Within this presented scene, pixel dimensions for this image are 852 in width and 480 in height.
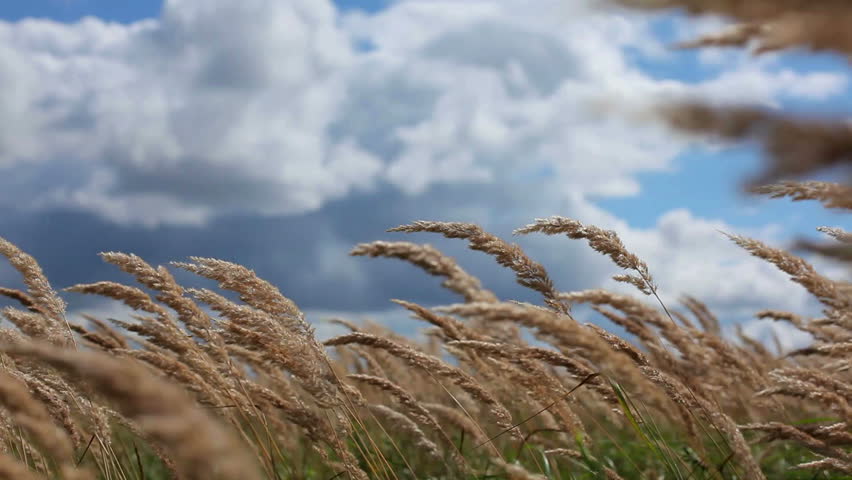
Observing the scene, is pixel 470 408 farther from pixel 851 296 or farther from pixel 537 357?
pixel 851 296

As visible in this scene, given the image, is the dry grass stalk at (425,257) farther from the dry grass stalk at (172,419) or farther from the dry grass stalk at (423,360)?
the dry grass stalk at (172,419)

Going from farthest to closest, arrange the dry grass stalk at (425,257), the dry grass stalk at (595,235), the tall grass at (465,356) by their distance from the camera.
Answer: the dry grass stalk at (595,235) < the dry grass stalk at (425,257) < the tall grass at (465,356)

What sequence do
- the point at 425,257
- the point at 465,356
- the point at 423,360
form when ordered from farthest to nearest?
the point at 465,356, the point at 423,360, the point at 425,257

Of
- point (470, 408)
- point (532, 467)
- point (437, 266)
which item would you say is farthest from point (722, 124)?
point (532, 467)

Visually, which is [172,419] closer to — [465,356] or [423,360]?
[423,360]

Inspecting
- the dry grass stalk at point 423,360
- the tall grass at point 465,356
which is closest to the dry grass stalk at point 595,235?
the tall grass at point 465,356

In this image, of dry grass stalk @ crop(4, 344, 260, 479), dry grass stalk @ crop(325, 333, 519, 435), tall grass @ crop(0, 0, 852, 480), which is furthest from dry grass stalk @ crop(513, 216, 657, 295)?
dry grass stalk @ crop(4, 344, 260, 479)

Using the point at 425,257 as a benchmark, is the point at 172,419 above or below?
→ below

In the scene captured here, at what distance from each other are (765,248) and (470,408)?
7.50 ft

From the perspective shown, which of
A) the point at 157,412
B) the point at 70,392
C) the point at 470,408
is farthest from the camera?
the point at 470,408

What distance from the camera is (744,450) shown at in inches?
101

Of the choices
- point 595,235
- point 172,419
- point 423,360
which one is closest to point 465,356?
point 423,360

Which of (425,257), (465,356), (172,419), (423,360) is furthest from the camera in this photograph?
(465,356)

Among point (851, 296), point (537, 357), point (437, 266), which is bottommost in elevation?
point (851, 296)
